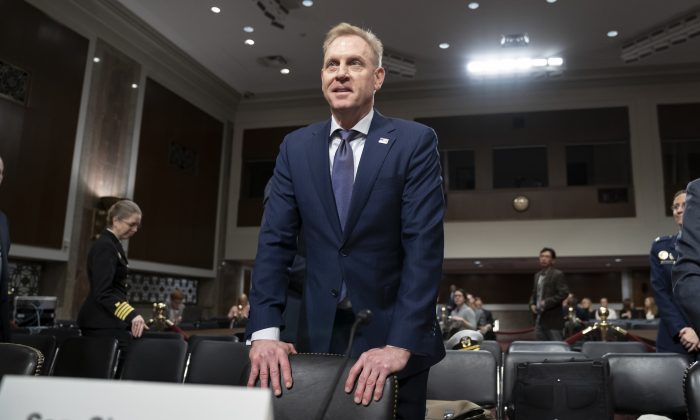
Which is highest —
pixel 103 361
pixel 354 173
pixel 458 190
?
pixel 458 190

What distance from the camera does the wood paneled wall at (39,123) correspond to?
7895 mm

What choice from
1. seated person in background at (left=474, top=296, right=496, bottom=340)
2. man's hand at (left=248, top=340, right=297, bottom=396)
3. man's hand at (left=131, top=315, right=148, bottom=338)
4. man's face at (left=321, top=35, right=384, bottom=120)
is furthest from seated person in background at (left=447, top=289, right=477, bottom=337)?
man's hand at (left=248, top=340, right=297, bottom=396)

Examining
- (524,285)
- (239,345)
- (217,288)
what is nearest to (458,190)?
(524,285)

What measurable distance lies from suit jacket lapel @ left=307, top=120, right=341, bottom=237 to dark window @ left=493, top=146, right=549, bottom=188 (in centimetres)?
1191

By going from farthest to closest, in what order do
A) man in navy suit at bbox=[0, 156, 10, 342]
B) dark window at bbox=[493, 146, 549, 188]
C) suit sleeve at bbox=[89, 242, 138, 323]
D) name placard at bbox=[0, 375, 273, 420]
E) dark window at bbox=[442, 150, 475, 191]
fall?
dark window at bbox=[442, 150, 475, 191] → dark window at bbox=[493, 146, 549, 188] → suit sleeve at bbox=[89, 242, 138, 323] → man in navy suit at bbox=[0, 156, 10, 342] → name placard at bbox=[0, 375, 273, 420]

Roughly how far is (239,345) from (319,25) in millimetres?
8289

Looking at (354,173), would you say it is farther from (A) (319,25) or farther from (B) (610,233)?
(B) (610,233)

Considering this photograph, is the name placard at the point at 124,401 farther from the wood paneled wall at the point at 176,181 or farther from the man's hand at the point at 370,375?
the wood paneled wall at the point at 176,181

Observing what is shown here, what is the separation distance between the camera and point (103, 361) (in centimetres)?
287

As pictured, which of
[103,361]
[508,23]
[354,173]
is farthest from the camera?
[508,23]

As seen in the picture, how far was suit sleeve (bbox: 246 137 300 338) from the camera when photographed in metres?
1.42

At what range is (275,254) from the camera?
1523mm

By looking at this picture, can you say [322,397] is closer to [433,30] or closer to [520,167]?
[433,30]

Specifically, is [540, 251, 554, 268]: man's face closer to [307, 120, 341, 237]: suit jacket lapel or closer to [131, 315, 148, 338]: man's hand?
[131, 315, 148, 338]: man's hand
